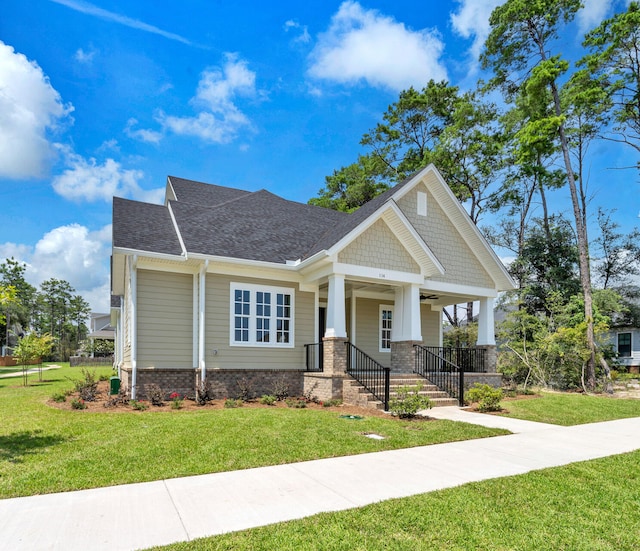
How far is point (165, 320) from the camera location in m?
11.9

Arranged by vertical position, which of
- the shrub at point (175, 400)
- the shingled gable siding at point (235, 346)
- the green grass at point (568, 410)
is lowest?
the green grass at point (568, 410)

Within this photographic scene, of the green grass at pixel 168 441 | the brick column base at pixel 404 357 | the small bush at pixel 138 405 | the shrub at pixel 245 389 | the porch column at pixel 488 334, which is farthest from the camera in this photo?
the porch column at pixel 488 334

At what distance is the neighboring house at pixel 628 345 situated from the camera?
28.2 m

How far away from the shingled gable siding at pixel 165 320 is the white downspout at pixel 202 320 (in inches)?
15.3

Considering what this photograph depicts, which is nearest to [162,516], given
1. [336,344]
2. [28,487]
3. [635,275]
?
[28,487]

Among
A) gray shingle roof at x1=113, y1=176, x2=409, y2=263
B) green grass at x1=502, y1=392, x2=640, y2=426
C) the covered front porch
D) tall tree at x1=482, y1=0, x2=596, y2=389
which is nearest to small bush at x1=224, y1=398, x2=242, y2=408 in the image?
the covered front porch

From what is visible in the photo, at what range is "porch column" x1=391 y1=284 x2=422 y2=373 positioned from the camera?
13.2m

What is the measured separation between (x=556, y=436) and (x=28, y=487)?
8.35 meters

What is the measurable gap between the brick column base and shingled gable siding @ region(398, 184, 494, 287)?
8.36ft

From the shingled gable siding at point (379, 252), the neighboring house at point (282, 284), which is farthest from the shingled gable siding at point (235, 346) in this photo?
the shingled gable siding at point (379, 252)

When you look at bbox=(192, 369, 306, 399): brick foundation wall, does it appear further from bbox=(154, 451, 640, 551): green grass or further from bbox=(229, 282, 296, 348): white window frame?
bbox=(154, 451, 640, 551): green grass

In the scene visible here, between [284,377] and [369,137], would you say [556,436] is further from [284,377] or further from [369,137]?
[369,137]

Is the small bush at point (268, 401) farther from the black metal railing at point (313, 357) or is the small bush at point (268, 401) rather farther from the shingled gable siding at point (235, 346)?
the black metal railing at point (313, 357)

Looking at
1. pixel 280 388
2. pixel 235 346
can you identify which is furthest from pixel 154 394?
pixel 280 388
